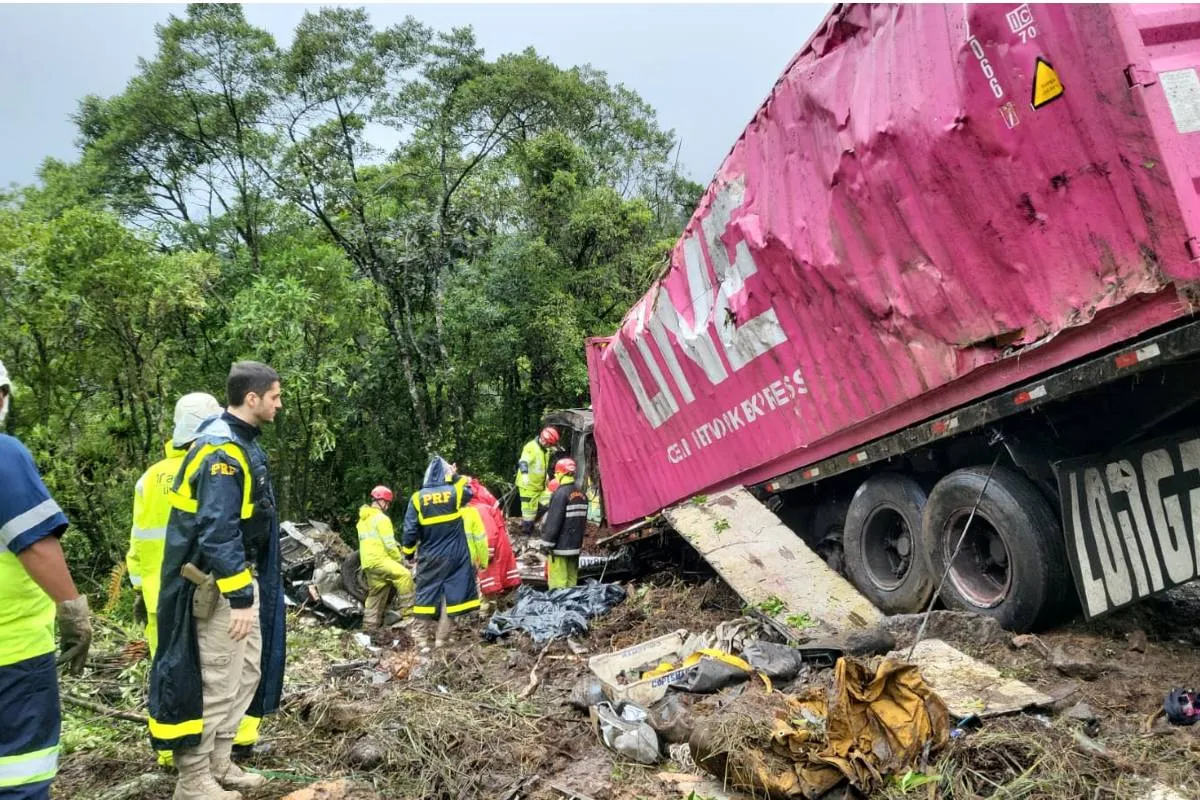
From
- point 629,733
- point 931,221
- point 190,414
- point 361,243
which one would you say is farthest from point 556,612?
point 361,243

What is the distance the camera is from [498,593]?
747 centimetres

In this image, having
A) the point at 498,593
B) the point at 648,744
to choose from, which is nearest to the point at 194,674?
the point at 648,744

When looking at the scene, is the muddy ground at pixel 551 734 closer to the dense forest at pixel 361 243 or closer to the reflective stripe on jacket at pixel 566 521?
the reflective stripe on jacket at pixel 566 521

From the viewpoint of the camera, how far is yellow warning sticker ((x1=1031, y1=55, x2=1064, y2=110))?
3061 millimetres

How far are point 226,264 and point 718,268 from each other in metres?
11.4

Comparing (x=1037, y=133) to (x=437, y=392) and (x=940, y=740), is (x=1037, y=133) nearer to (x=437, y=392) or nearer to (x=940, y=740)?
(x=940, y=740)

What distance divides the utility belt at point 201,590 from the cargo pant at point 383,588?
4305 mm

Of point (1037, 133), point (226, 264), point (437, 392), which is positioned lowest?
point (1037, 133)

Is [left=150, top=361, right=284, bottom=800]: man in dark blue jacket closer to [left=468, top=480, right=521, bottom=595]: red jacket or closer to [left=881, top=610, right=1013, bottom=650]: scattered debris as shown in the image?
[left=881, top=610, right=1013, bottom=650]: scattered debris

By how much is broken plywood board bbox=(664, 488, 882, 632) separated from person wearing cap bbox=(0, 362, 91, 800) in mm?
3729

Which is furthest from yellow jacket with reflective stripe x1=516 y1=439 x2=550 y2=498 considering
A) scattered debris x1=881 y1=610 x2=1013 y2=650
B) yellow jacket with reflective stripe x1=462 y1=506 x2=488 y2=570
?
scattered debris x1=881 y1=610 x2=1013 y2=650

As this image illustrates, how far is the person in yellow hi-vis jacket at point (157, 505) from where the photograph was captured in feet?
11.2

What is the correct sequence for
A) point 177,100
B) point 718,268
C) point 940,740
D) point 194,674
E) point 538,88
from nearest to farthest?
point 940,740, point 194,674, point 718,268, point 177,100, point 538,88

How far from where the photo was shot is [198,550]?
124 inches
